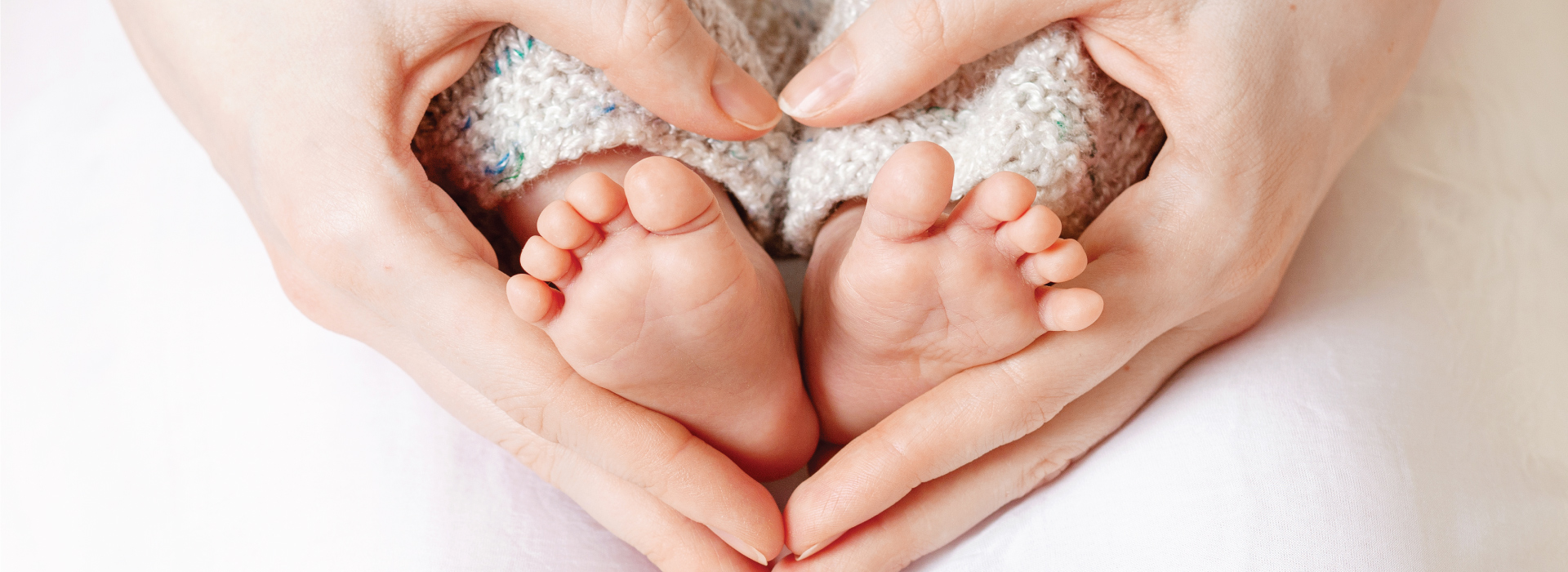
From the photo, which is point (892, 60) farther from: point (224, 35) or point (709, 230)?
point (224, 35)

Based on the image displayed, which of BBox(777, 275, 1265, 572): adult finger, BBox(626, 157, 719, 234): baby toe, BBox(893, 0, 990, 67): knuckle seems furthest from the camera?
BBox(777, 275, 1265, 572): adult finger

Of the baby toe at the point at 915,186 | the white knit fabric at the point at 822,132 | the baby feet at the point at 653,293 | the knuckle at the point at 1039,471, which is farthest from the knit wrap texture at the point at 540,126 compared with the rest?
the knuckle at the point at 1039,471

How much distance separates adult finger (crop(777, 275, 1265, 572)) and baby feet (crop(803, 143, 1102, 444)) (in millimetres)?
97

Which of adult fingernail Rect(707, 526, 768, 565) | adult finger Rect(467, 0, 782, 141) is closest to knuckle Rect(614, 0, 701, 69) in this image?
adult finger Rect(467, 0, 782, 141)

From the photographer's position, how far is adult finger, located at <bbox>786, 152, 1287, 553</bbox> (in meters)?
0.66

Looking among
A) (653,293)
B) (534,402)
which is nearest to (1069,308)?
(653,293)

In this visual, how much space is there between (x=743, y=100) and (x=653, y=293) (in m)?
0.18

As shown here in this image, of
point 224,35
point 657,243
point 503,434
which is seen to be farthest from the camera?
point 503,434

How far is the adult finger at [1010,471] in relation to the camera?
0.73 metres

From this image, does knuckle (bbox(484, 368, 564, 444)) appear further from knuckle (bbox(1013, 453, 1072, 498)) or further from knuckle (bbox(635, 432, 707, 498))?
knuckle (bbox(1013, 453, 1072, 498))

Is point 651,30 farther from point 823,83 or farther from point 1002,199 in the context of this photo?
point 1002,199

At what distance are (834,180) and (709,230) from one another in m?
0.21

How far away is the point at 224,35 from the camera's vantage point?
0.67 meters

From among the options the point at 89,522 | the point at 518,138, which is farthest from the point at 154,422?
the point at 518,138
